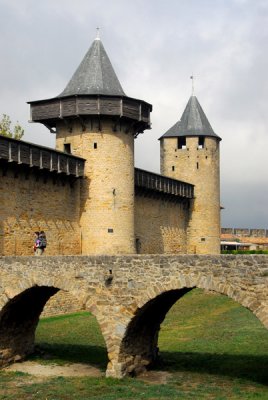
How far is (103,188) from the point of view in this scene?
27469 mm

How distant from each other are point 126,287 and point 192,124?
25101mm

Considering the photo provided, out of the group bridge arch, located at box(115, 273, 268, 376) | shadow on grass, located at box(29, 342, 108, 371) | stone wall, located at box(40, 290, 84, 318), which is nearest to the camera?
bridge arch, located at box(115, 273, 268, 376)

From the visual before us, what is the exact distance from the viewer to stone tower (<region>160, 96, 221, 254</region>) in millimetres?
38188

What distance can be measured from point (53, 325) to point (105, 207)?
6789 millimetres

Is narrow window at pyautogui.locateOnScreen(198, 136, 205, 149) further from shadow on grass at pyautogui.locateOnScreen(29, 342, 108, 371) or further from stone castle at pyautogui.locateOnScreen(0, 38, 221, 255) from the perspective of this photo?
shadow on grass at pyautogui.locateOnScreen(29, 342, 108, 371)

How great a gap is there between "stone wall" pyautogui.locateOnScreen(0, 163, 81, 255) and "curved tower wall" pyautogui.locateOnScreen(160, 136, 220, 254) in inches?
492

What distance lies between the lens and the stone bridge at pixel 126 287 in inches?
521

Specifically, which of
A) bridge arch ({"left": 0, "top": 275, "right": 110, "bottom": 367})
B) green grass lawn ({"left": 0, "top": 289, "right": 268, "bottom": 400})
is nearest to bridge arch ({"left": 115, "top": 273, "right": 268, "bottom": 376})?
green grass lawn ({"left": 0, "top": 289, "right": 268, "bottom": 400})

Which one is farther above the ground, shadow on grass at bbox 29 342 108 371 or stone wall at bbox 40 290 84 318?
stone wall at bbox 40 290 84 318

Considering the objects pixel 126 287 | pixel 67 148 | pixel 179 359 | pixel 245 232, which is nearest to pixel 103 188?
pixel 67 148

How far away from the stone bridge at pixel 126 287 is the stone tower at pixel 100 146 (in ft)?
Result: 33.4

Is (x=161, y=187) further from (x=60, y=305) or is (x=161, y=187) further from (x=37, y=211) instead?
(x=60, y=305)

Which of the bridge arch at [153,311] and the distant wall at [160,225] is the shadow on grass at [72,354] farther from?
the distant wall at [160,225]

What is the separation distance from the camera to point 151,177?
1308 inches
